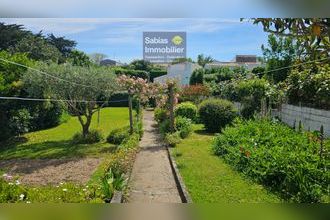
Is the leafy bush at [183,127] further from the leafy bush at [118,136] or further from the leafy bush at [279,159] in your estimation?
the leafy bush at [279,159]

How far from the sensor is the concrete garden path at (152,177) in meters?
6.62

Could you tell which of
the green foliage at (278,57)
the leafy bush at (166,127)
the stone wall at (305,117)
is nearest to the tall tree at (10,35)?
the leafy bush at (166,127)

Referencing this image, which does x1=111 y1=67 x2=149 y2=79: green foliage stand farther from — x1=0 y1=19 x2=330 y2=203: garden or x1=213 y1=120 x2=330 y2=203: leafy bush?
x1=213 y1=120 x2=330 y2=203: leafy bush

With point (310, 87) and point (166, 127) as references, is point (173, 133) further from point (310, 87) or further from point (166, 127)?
point (310, 87)

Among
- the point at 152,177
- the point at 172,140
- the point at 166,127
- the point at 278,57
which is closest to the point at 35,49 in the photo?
the point at 166,127

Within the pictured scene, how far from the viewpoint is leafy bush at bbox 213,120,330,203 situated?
222 inches

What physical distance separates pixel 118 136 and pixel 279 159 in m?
8.41

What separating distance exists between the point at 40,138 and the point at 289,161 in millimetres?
11332

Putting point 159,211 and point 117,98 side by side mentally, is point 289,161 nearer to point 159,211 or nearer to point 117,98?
point 159,211

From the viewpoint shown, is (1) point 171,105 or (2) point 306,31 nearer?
(2) point 306,31

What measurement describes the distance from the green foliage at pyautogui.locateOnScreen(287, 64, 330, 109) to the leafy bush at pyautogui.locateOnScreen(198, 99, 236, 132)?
2.53m

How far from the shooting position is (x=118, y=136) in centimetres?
1449
